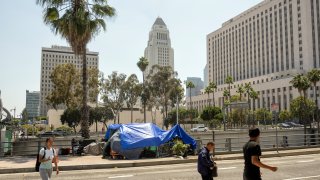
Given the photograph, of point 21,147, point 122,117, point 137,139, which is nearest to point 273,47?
point 122,117

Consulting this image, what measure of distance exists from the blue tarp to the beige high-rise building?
121532 mm

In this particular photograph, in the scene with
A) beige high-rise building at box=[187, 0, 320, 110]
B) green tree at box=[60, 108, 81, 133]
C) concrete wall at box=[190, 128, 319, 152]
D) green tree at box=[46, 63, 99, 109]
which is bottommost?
concrete wall at box=[190, 128, 319, 152]

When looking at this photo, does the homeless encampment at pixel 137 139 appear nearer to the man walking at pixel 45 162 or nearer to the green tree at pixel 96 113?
the man walking at pixel 45 162

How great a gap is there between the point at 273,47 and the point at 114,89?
374 feet

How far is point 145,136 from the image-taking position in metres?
22.3

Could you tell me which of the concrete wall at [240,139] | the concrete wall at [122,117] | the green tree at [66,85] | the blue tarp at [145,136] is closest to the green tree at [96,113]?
the concrete wall at [122,117]

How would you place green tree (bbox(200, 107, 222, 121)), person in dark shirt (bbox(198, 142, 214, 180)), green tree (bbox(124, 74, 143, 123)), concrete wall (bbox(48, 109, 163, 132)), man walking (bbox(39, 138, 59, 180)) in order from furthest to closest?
1. green tree (bbox(200, 107, 222, 121))
2. concrete wall (bbox(48, 109, 163, 132))
3. green tree (bbox(124, 74, 143, 123))
4. man walking (bbox(39, 138, 59, 180))
5. person in dark shirt (bbox(198, 142, 214, 180))

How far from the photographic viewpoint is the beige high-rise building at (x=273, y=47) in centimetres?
14612

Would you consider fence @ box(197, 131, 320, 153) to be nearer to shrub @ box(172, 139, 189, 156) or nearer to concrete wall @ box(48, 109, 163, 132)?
shrub @ box(172, 139, 189, 156)

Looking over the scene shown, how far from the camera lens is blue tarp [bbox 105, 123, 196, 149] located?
2161 cm

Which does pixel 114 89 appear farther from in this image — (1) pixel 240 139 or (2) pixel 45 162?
(2) pixel 45 162

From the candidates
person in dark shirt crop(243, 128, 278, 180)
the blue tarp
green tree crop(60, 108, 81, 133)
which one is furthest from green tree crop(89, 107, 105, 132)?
person in dark shirt crop(243, 128, 278, 180)

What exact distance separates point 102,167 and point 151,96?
2881 inches

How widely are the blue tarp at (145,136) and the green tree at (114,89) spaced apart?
47626 millimetres
